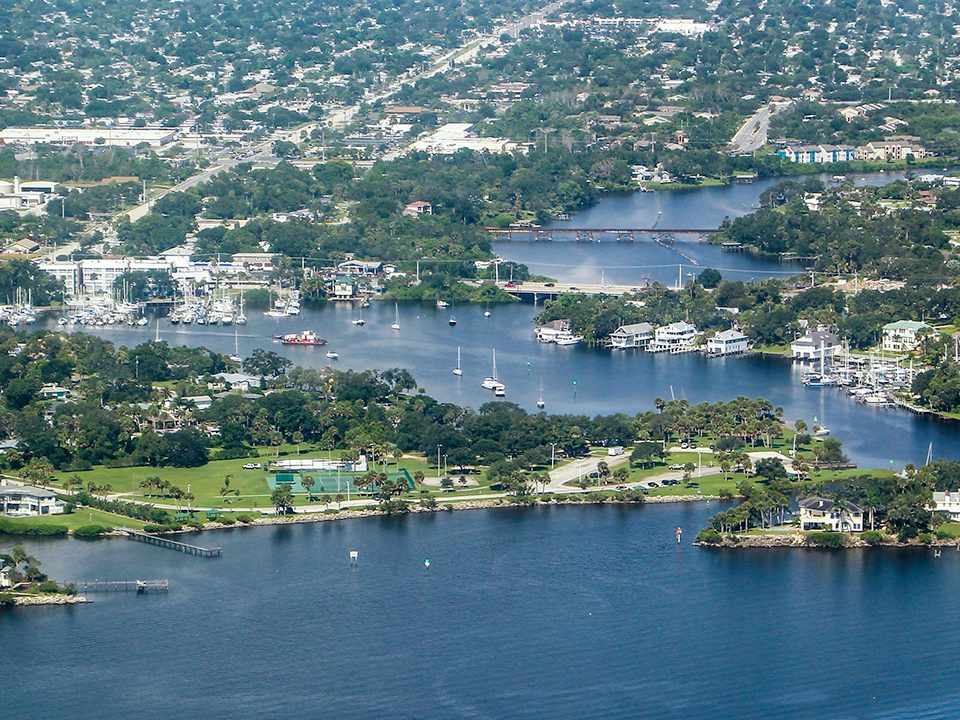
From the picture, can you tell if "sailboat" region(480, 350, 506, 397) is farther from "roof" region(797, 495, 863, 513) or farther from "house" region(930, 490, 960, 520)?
"house" region(930, 490, 960, 520)

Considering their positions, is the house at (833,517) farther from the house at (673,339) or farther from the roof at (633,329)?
the roof at (633,329)

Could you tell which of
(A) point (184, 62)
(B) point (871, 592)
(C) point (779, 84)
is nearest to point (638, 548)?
(B) point (871, 592)

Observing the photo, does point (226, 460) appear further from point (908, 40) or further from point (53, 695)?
point (908, 40)

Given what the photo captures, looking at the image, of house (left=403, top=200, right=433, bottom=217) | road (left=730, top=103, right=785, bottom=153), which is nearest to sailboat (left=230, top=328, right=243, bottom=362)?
house (left=403, top=200, right=433, bottom=217)

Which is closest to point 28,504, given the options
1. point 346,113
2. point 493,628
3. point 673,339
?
point 493,628

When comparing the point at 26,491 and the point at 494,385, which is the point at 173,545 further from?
the point at 494,385

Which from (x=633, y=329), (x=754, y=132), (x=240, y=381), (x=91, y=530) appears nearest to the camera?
(x=91, y=530)

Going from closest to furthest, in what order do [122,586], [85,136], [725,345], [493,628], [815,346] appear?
[493,628]
[122,586]
[815,346]
[725,345]
[85,136]
